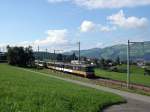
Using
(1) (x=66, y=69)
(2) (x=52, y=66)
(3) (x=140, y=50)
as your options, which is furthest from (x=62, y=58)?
→ (3) (x=140, y=50)

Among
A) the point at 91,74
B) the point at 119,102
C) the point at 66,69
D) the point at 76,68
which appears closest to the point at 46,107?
the point at 119,102

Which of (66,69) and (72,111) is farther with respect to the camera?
(66,69)

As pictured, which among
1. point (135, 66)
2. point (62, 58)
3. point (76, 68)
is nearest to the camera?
point (76, 68)

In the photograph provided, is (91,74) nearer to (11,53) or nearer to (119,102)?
(119,102)

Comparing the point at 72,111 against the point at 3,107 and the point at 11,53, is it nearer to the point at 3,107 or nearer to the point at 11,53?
the point at 3,107

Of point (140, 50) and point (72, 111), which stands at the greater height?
point (140, 50)

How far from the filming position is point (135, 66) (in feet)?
405

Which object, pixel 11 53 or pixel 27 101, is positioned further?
pixel 11 53

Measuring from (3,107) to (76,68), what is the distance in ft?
211

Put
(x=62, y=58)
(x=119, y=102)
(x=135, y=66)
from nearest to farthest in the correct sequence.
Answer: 1. (x=119, y=102)
2. (x=135, y=66)
3. (x=62, y=58)

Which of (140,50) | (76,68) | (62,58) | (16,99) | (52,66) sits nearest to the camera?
(16,99)

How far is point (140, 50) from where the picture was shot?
5547 centimetres

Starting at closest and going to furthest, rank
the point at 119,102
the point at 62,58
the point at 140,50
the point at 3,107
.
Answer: the point at 3,107, the point at 119,102, the point at 140,50, the point at 62,58

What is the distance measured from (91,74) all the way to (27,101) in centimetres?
5623
